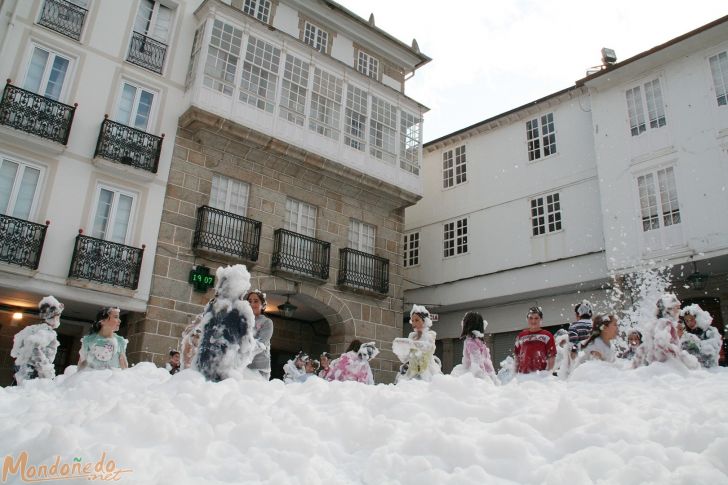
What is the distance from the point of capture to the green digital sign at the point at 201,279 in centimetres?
1424

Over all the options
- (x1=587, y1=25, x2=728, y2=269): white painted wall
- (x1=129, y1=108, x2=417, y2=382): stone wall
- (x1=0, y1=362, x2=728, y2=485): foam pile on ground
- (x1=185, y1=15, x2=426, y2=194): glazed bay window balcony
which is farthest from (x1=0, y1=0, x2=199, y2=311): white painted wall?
(x1=587, y1=25, x2=728, y2=269): white painted wall

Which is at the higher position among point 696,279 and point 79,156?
point 79,156

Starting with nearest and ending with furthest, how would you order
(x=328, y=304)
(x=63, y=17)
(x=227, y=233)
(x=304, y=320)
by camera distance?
1. (x=63, y=17)
2. (x=227, y=233)
3. (x=328, y=304)
4. (x=304, y=320)

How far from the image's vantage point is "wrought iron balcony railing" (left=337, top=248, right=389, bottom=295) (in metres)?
17.1

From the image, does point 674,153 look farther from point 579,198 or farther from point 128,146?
point 128,146

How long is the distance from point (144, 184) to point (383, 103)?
8688 mm

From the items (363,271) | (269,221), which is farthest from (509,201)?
(269,221)

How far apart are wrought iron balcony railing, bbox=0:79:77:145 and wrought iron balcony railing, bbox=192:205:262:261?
147 inches

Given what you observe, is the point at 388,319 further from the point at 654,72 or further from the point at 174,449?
the point at 174,449

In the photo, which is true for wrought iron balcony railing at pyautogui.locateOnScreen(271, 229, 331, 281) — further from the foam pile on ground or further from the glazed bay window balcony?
the foam pile on ground

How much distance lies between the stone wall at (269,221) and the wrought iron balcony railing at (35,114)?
106 inches

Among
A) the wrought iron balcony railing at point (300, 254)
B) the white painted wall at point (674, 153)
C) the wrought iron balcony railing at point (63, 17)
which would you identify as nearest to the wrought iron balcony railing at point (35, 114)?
the wrought iron balcony railing at point (63, 17)

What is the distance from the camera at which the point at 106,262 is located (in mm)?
13258

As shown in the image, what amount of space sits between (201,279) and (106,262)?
225 centimetres
